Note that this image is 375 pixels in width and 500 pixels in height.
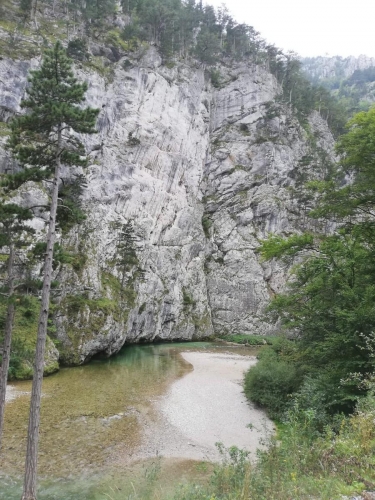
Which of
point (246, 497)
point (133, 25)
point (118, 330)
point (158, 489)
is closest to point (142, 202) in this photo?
point (118, 330)

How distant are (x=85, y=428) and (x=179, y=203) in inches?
1411

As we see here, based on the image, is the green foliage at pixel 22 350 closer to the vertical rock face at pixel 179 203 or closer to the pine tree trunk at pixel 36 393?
the vertical rock face at pixel 179 203

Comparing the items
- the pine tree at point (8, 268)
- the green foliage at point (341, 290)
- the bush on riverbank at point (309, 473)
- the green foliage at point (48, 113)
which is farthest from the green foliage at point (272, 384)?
the green foliage at point (48, 113)

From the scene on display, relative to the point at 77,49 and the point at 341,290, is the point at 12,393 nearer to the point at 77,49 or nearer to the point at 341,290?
the point at 341,290

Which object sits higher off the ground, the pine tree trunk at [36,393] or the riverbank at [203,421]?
the pine tree trunk at [36,393]

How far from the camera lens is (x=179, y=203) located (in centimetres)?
4516

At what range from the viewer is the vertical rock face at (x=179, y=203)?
31.3 m

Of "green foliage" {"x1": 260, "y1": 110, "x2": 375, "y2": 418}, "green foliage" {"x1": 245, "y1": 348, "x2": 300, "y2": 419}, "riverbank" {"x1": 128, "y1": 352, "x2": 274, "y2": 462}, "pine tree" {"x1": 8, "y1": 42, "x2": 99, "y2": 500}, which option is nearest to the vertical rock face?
"riverbank" {"x1": 128, "y1": 352, "x2": 274, "y2": 462}

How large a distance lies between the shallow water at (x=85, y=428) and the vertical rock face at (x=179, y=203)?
5.40 metres

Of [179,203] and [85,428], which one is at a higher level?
[179,203]

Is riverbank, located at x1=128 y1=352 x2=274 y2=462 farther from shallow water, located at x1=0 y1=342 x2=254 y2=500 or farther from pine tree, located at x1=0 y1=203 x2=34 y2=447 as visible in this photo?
pine tree, located at x1=0 y1=203 x2=34 y2=447

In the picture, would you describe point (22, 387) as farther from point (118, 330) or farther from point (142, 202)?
point (142, 202)

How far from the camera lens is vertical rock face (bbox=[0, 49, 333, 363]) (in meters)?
31.3

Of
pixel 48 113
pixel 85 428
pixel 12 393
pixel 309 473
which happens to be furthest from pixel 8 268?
pixel 12 393
